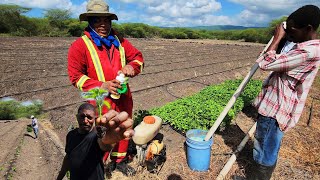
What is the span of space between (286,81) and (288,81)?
2 cm

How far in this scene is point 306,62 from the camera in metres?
2.45

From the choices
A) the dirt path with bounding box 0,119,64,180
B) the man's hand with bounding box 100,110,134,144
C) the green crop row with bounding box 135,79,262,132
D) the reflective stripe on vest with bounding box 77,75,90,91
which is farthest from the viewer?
the green crop row with bounding box 135,79,262,132

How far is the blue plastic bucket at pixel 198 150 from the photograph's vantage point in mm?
3535

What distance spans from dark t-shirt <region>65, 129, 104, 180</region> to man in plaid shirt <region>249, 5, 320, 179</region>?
1.85m

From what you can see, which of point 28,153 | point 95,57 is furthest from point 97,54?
point 28,153

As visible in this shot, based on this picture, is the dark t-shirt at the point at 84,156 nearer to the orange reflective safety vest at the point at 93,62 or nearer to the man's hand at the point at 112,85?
the man's hand at the point at 112,85

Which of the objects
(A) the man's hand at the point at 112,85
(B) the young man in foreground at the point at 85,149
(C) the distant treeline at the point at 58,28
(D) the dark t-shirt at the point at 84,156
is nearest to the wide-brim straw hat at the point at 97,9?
(A) the man's hand at the point at 112,85

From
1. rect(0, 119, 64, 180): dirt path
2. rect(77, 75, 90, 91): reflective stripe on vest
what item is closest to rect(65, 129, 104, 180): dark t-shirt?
rect(77, 75, 90, 91): reflective stripe on vest

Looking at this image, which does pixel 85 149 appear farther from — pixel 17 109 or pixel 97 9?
pixel 17 109

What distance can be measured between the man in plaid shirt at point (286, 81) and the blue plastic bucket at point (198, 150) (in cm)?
72

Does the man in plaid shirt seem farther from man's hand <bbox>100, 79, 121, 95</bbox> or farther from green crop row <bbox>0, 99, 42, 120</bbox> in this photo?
green crop row <bbox>0, 99, 42, 120</bbox>

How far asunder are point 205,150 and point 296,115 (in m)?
1.31

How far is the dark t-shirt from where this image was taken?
199cm

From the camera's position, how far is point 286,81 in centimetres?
265
